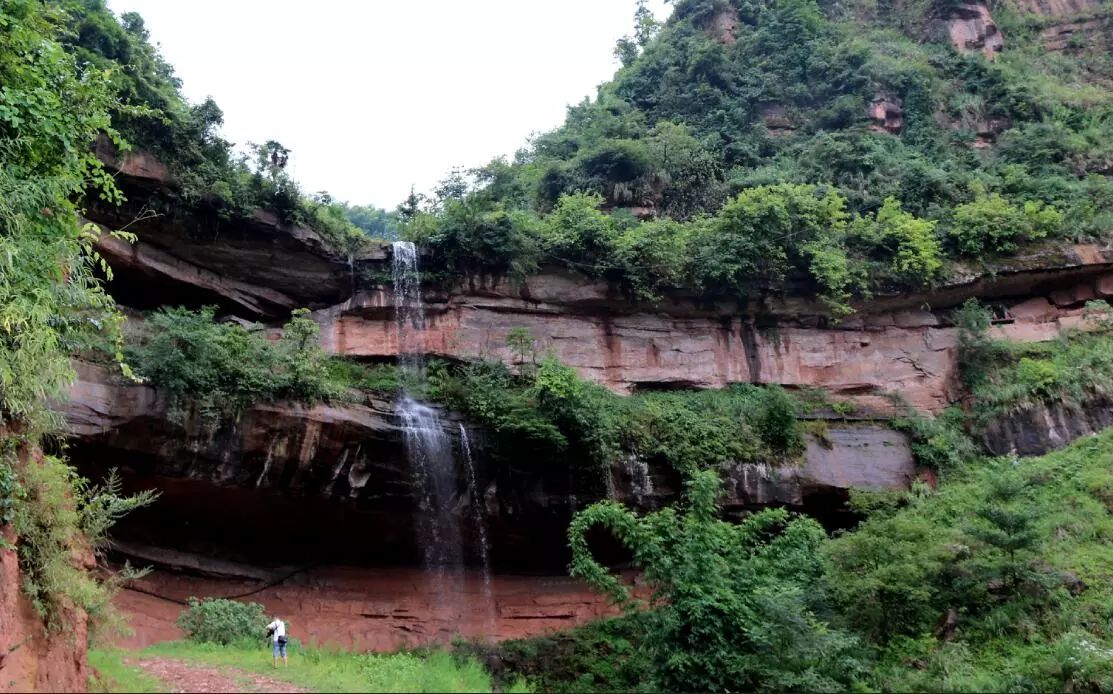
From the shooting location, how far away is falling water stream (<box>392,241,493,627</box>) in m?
17.3

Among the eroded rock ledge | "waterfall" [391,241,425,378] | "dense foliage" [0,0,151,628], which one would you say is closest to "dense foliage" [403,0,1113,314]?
"waterfall" [391,241,425,378]

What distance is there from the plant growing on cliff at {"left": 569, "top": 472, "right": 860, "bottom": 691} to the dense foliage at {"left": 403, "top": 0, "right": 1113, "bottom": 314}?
30.5 feet

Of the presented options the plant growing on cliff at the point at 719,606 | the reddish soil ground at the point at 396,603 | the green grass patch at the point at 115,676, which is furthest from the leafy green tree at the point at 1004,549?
the green grass patch at the point at 115,676

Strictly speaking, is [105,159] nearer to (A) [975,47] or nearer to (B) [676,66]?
(B) [676,66]

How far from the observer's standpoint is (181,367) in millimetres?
15320

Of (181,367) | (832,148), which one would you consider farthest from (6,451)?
(832,148)

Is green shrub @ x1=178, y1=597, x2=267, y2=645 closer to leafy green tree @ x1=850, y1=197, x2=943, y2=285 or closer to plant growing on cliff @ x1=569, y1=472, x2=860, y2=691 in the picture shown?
plant growing on cliff @ x1=569, y1=472, x2=860, y2=691

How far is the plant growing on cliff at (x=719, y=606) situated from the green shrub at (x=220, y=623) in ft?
18.1

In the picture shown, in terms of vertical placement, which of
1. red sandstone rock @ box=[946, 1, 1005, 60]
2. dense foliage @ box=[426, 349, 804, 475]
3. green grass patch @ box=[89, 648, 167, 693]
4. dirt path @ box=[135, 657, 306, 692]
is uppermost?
red sandstone rock @ box=[946, 1, 1005, 60]

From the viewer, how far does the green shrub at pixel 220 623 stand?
1301 cm

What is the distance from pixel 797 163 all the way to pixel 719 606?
1830 cm

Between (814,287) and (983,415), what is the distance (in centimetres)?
517

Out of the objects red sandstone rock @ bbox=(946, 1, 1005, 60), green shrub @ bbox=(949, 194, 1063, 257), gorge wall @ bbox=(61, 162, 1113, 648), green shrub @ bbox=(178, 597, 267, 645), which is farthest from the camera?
red sandstone rock @ bbox=(946, 1, 1005, 60)

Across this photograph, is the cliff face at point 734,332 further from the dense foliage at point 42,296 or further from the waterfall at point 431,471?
the dense foliage at point 42,296
